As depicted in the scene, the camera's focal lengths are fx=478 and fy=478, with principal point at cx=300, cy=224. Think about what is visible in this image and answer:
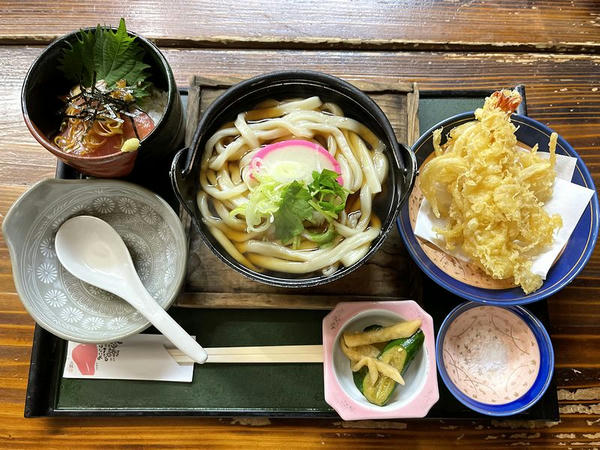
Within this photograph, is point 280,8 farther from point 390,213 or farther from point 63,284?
point 63,284

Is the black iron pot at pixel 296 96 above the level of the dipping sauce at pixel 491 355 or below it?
above

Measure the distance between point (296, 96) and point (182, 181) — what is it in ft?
1.79

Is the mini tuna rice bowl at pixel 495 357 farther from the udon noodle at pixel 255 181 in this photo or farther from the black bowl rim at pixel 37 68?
the black bowl rim at pixel 37 68

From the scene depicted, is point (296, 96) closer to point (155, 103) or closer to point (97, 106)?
point (155, 103)

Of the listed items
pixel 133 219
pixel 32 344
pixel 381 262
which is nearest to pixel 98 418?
pixel 32 344

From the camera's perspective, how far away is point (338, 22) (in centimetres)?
218

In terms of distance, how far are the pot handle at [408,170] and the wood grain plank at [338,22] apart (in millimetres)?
836

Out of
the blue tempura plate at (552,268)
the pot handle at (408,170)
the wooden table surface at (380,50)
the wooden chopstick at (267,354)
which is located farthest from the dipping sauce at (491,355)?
the pot handle at (408,170)

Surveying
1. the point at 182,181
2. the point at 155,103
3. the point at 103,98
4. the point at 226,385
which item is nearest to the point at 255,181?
the point at 182,181

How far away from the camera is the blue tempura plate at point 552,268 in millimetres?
1684

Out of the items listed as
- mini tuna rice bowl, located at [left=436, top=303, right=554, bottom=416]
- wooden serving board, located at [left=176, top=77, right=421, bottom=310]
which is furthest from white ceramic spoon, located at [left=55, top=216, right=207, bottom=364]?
mini tuna rice bowl, located at [left=436, top=303, right=554, bottom=416]

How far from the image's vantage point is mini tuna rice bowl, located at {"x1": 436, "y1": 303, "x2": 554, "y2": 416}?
1.70 m

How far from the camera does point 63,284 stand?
5.75 feet

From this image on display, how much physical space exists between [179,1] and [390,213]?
1.45 metres
